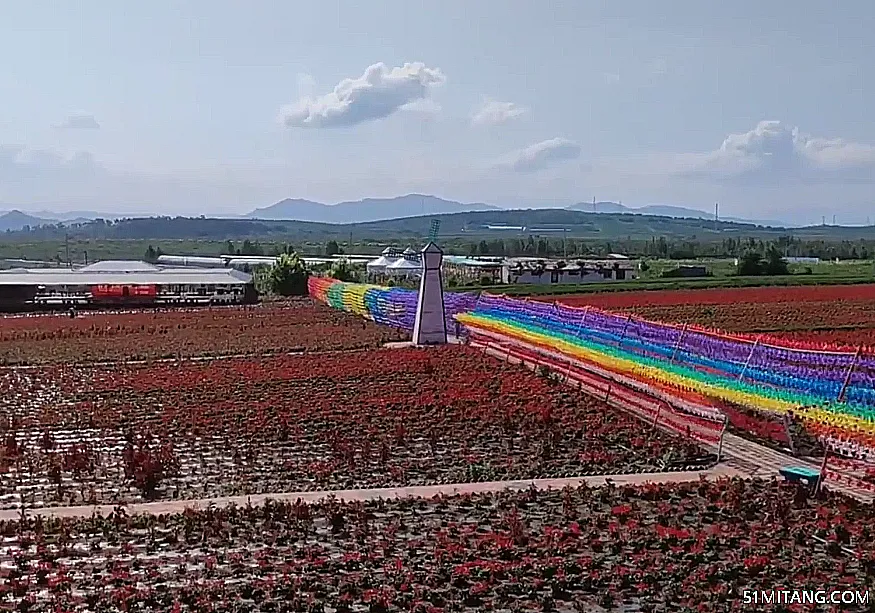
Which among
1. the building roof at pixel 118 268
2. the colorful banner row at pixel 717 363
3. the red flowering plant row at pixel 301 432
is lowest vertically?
the red flowering plant row at pixel 301 432

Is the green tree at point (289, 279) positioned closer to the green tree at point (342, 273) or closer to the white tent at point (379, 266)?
the green tree at point (342, 273)

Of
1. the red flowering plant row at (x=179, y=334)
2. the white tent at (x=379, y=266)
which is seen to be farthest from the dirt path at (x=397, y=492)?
the white tent at (x=379, y=266)

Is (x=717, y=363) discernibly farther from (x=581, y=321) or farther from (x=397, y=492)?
(x=397, y=492)

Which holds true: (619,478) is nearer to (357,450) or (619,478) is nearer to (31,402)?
(357,450)

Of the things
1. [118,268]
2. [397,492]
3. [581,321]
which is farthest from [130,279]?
[397,492]

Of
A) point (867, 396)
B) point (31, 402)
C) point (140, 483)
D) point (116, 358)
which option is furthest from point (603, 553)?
point (116, 358)

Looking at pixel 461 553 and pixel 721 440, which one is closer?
pixel 461 553
